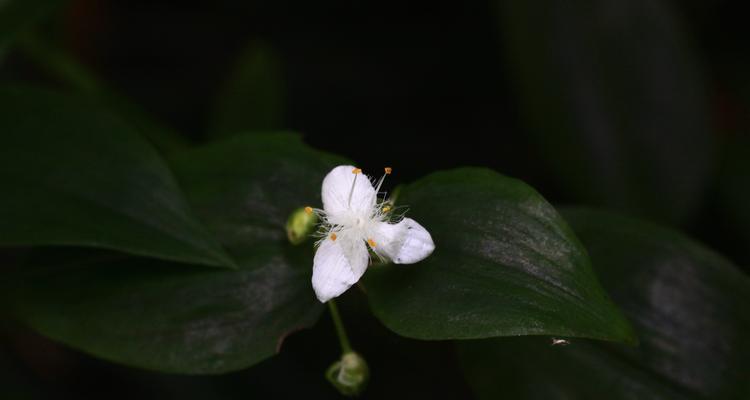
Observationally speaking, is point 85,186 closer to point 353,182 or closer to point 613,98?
point 353,182

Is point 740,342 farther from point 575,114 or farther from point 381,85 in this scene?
point 381,85

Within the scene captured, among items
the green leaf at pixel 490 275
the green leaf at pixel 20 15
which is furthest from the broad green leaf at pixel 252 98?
the green leaf at pixel 490 275

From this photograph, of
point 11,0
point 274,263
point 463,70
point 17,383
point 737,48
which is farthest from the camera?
point 463,70

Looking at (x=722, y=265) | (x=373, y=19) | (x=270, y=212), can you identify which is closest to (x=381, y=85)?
(x=373, y=19)

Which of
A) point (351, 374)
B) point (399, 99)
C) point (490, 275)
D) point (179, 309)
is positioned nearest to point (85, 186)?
point (179, 309)

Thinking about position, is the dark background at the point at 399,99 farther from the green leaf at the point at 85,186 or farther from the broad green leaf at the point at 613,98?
the green leaf at the point at 85,186

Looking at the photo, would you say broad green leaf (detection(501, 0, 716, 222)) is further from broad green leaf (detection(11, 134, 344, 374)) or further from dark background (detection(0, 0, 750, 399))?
broad green leaf (detection(11, 134, 344, 374))

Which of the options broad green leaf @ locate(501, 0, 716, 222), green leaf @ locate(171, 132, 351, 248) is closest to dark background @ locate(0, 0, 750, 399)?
broad green leaf @ locate(501, 0, 716, 222)
